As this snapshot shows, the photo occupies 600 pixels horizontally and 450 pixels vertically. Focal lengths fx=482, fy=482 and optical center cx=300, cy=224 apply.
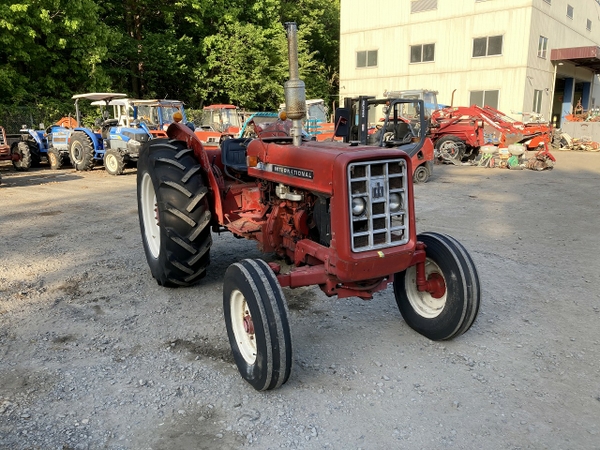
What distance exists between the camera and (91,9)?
1758cm

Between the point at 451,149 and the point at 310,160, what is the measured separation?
13357 mm

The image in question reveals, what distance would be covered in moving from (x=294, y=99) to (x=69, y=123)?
1479cm

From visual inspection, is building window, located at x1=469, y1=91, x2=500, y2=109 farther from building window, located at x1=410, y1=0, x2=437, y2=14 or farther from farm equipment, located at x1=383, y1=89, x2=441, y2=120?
farm equipment, located at x1=383, y1=89, x2=441, y2=120

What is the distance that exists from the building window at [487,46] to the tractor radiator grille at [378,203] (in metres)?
23.4

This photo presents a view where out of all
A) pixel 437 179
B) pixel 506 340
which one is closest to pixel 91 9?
pixel 437 179

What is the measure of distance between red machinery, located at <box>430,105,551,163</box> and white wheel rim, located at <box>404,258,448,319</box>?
1272 cm

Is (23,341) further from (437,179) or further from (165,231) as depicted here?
(437,179)

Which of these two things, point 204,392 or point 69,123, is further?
point 69,123

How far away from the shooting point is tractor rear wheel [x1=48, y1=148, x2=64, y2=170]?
14500 mm

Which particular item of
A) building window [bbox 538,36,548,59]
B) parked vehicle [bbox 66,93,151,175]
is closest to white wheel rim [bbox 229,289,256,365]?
parked vehicle [bbox 66,93,151,175]

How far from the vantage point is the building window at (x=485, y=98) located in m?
23.6

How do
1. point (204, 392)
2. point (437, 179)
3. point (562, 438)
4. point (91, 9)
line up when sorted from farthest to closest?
point (91, 9) < point (437, 179) < point (204, 392) < point (562, 438)

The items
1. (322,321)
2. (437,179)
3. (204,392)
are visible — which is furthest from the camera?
(437,179)

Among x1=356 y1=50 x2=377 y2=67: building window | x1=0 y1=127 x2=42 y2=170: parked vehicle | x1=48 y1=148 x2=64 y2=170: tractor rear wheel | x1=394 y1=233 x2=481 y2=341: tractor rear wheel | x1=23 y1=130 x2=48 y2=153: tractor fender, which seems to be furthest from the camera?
x1=356 y1=50 x2=377 y2=67: building window
